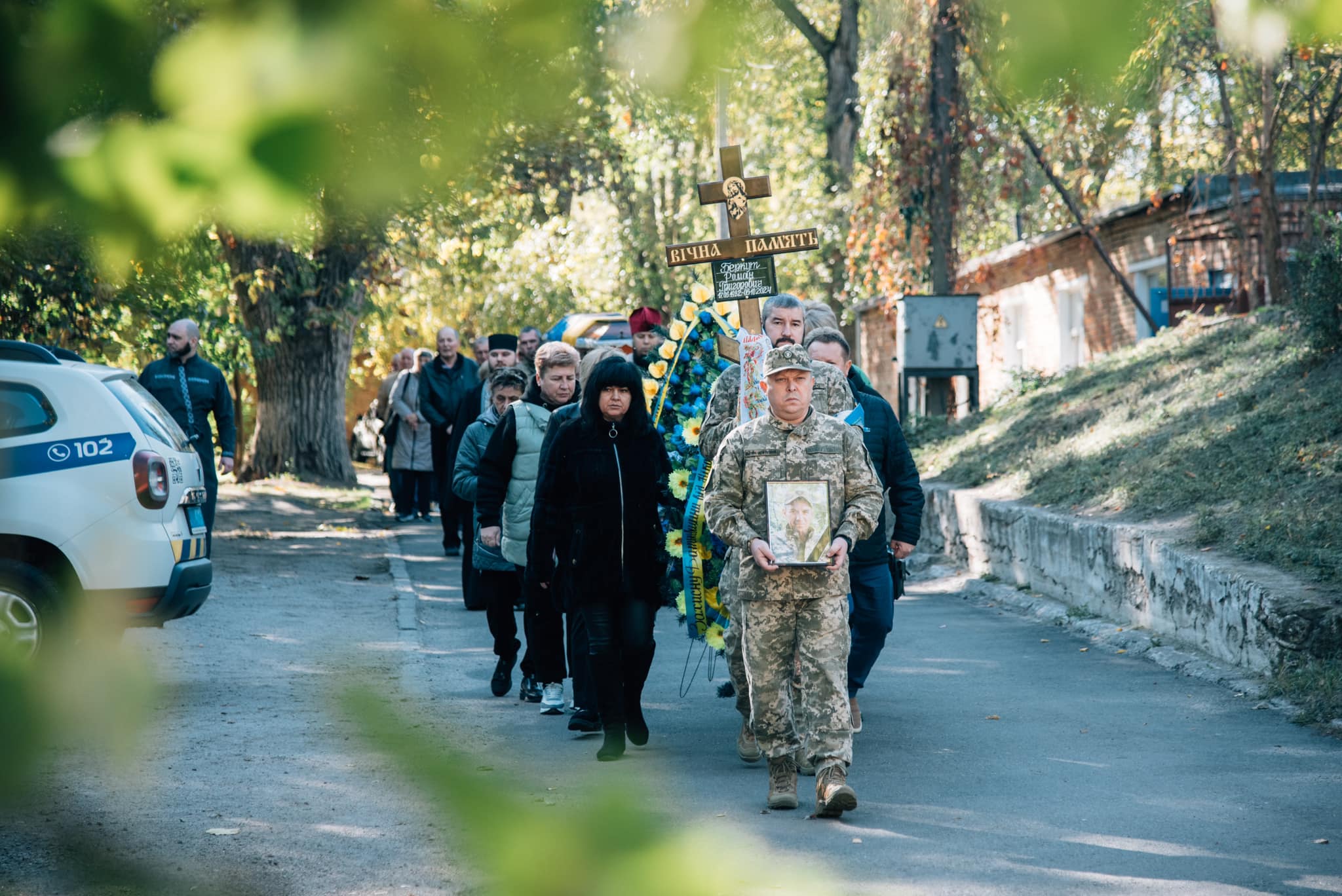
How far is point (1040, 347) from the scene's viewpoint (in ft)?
89.8

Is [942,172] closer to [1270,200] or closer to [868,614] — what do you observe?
[1270,200]

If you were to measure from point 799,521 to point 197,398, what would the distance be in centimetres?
723

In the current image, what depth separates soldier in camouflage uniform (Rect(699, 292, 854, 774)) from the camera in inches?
252

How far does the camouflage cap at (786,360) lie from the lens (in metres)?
5.67

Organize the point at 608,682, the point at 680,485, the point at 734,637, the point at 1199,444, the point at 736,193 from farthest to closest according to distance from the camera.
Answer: the point at 1199,444, the point at 736,193, the point at 680,485, the point at 608,682, the point at 734,637

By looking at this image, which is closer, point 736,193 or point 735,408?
point 735,408

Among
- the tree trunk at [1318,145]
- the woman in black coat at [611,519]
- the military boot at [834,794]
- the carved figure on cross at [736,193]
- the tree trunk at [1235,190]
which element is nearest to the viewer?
the military boot at [834,794]

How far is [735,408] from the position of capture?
22.7 feet

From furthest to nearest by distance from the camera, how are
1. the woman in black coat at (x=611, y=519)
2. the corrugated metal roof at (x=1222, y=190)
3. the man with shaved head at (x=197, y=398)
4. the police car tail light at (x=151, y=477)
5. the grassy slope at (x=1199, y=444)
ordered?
the corrugated metal roof at (x=1222, y=190) < the man with shaved head at (x=197, y=398) < the grassy slope at (x=1199, y=444) < the police car tail light at (x=151, y=477) < the woman in black coat at (x=611, y=519)

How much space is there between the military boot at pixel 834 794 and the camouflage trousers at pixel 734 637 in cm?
78

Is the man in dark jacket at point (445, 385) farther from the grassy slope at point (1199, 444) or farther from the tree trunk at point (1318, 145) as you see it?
the tree trunk at point (1318, 145)

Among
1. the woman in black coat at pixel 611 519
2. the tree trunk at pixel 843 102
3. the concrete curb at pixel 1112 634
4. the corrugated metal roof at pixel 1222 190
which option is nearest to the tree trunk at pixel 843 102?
the tree trunk at pixel 843 102

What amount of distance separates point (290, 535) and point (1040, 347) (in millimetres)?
15472

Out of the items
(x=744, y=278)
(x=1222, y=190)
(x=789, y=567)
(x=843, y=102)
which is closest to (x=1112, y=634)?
(x=744, y=278)
